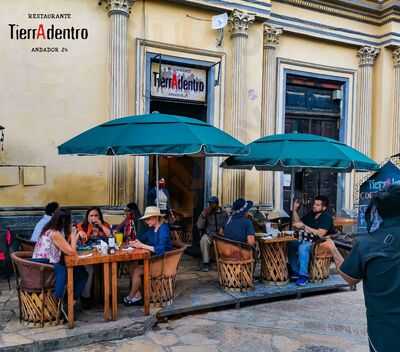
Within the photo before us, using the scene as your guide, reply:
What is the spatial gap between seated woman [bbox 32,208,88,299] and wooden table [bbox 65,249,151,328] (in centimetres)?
8

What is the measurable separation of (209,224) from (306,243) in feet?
5.86

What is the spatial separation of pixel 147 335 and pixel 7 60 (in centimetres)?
507

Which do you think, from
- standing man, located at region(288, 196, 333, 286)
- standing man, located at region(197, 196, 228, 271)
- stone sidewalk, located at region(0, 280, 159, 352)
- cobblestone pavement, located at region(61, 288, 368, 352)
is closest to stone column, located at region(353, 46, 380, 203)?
standing man, located at region(288, 196, 333, 286)

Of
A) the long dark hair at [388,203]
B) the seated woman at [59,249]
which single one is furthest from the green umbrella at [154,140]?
the long dark hair at [388,203]

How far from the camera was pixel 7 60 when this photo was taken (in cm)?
705

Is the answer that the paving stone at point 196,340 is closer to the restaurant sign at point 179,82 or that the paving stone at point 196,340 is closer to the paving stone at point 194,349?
the paving stone at point 194,349

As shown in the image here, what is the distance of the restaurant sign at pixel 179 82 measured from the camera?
8266 mm

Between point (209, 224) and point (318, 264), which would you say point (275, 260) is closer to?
point (318, 264)

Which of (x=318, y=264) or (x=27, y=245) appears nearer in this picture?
(x=27, y=245)

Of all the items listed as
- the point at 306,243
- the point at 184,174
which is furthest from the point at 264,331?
the point at 184,174

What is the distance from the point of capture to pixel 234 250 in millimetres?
5969

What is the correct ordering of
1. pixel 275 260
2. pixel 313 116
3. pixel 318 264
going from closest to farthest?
pixel 275 260
pixel 318 264
pixel 313 116

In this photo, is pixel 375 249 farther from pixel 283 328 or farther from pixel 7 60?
pixel 7 60

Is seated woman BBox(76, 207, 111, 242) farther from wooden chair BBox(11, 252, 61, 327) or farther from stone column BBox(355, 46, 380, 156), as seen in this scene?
stone column BBox(355, 46, 380, 156)
